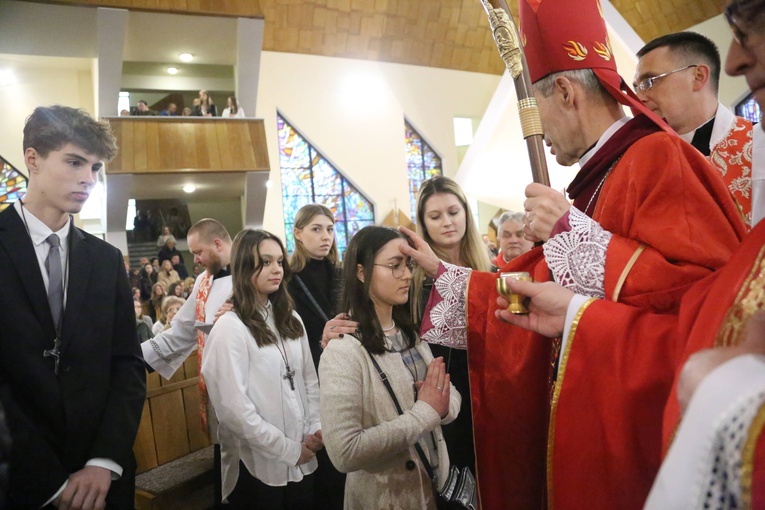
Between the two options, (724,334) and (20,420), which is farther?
(20,420)

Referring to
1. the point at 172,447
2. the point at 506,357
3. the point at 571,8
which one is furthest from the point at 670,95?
the point at 172,447

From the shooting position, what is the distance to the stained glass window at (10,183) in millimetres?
12023

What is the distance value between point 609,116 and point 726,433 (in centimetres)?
124

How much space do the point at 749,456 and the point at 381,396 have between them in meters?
1.45

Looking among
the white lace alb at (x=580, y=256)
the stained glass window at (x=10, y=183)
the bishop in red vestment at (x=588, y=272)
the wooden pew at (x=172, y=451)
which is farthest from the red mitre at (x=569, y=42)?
the stained glass window at (x=10, y=183)

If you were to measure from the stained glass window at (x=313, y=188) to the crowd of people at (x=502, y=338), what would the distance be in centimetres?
1185

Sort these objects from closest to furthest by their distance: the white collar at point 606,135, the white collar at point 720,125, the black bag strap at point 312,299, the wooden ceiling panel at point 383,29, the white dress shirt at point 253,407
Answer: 1. the white collar at point 606,135
2. the white collar at point 720,125
3. the white dress shirt at point 253,407
4. the black bag strap at point 312,299
5. the wooden ceiling panel at point 383,29

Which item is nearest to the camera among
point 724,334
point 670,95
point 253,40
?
point 724,334

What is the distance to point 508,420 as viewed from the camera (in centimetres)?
165

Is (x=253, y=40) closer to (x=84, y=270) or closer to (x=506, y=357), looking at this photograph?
(x=84, y=270)

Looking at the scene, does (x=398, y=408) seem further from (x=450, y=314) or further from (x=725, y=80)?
(x=725, y=80)

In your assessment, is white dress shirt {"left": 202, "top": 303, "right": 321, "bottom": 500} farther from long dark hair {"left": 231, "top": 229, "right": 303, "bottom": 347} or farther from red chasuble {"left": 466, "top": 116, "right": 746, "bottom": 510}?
red chasuble {"left": 466, "top": 116, "right": 746, "bottom": 510}

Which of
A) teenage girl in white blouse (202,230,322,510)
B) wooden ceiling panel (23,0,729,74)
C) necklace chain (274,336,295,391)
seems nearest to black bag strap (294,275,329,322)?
teenage girl in white blouse (202,230,322,510)

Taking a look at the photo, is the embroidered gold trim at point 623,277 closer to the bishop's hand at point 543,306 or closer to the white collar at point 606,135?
the bishop's hand at point 543,306
